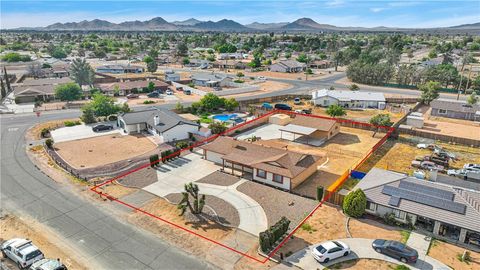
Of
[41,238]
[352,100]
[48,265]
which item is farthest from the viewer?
[352,100]

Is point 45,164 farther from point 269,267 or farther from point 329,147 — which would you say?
→ point 329,147

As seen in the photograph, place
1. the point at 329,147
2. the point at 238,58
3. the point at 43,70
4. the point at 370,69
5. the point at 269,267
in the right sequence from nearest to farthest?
the point at 269,267, the point at 329,147, the point at 370,69, the point at 43,70, the point at 238,58

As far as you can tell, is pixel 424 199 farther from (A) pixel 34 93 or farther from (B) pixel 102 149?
(A) pixel 34 93

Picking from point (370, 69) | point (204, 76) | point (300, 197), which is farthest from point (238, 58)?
point (300, 197)

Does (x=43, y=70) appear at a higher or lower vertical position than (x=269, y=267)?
higher

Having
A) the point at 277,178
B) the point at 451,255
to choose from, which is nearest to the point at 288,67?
the point at 277,178

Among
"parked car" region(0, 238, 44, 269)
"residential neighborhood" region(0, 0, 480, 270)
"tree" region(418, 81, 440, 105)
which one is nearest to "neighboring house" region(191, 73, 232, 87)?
"residential neighborhood" region(0, 0, 480, 270)

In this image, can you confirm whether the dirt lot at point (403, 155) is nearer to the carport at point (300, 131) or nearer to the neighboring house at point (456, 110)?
the carport at point (300, 131)

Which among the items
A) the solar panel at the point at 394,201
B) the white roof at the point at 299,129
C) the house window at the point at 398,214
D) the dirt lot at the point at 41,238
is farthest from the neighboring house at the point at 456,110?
the dirt lot at the point at 41,238
